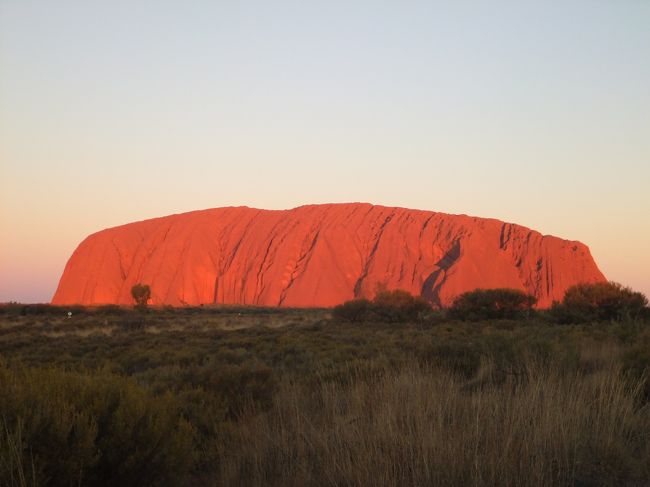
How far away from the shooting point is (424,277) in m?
66.0

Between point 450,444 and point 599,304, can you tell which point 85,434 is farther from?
point 599,304

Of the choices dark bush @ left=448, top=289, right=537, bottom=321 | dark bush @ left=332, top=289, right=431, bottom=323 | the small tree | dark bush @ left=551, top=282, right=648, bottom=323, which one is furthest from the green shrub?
the small tree

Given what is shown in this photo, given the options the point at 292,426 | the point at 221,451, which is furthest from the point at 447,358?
the point at 221,451

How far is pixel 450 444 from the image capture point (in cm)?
432

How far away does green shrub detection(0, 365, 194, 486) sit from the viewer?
385 cm

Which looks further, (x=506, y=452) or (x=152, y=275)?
(x=152, y=275)

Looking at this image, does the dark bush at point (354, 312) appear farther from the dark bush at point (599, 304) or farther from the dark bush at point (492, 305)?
the dark bush at point (599, 304)

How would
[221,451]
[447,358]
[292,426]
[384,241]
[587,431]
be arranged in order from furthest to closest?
[384,241], [447,358], [292,426], [221,451], [587,431]

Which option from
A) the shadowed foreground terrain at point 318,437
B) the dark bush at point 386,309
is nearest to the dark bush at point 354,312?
the dark bush at point 386,309

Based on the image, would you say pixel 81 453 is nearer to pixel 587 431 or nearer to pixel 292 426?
pixel 292 426

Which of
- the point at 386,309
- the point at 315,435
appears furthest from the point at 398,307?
the point at 315,435

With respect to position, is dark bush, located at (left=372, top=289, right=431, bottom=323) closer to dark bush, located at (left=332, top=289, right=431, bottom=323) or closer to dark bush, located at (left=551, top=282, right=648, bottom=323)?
dark bush, located at (left=332, top=289, right=431, bottom=323)

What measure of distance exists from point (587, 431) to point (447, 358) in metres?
5.32

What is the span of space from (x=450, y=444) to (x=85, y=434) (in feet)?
8.65
